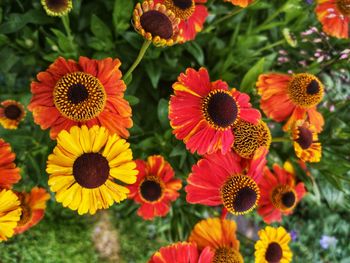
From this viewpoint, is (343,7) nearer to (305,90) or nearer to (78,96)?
(305,90)

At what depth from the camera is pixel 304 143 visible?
1352mm

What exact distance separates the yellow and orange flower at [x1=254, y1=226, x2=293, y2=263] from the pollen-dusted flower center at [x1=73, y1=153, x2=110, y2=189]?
2.07 feet

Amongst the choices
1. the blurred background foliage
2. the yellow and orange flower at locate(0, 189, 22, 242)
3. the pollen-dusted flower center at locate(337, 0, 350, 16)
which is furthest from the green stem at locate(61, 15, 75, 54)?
the pollen-dusted flower center at locate(337, 0, 350, 16)

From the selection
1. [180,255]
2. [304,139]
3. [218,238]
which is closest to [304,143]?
[304,139]

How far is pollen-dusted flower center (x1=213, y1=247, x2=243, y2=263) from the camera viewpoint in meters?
1.38

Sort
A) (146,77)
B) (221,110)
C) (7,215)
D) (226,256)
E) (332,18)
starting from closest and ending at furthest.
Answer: (7,215) < (221,110) < (226,256) < (332,18) < (146,77)

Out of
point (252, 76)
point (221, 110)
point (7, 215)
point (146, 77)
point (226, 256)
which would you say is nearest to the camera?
point (7, 215)

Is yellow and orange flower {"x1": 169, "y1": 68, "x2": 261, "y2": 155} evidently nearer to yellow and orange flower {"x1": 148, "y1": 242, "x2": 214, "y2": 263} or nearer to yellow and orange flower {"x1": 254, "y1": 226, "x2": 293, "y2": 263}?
yellow and orange flower {"x1": 148, "y1": 242, "x2": 214, "y2": 263}

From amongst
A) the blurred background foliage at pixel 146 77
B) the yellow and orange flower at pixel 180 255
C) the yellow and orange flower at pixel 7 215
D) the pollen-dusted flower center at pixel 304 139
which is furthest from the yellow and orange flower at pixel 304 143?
the yellow and orange flower at pixel 7 215

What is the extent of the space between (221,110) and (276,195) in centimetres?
58

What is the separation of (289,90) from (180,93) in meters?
0.50

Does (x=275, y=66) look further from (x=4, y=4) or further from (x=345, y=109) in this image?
(x=4, y=4)

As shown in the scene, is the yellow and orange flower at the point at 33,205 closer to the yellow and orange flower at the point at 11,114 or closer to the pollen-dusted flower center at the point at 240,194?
the yellow and orange flower at the point at 11,114

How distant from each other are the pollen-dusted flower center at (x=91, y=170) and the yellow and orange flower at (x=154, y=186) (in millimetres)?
349
